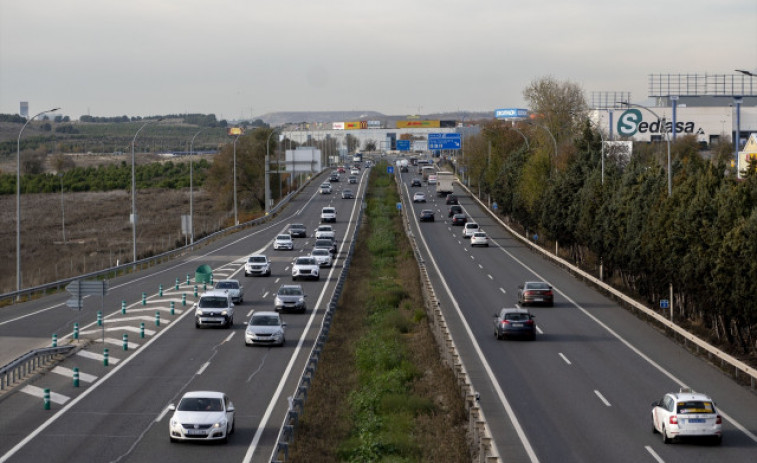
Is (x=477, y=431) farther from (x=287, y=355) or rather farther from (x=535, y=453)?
(x=287, y=355)

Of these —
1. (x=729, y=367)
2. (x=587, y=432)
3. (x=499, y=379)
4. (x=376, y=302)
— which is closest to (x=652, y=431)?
Result: (x=587, y=432)

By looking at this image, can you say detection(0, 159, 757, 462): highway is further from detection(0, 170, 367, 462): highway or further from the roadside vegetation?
the roadside vegetation

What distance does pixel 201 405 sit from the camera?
72.6 ft

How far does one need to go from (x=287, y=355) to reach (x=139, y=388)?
710 centimetres

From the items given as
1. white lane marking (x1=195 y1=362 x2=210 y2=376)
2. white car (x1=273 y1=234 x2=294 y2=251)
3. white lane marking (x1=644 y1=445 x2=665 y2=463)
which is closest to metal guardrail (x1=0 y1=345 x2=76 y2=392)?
white lane marking (x1=195 y1=362 x2=210 y2=376)

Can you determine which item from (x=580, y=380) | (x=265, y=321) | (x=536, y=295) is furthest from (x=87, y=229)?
(x=580, y=380)

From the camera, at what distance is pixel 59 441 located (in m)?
21.8

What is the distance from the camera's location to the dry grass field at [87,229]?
2879 inches

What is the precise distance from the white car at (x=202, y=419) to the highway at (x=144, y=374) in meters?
0.28

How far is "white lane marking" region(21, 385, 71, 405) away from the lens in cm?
2639

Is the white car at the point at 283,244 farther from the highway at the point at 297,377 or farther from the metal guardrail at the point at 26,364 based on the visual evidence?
the metal guardrail at the point at 26,364

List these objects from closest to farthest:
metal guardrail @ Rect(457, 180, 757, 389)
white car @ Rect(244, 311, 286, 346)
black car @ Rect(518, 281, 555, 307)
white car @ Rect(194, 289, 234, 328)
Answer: metal guardrail @ Rect(457, 180, 757, 389) → white car @ Rect(244, 311, 286, 346) → white car @ Rect(194, 289, 234, 328) → black car @ Rect(518, 281, 555, 307)

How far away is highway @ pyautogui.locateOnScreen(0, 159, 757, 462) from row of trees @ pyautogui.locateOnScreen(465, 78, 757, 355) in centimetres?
212

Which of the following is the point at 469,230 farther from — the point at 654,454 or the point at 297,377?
the point at 654,454
